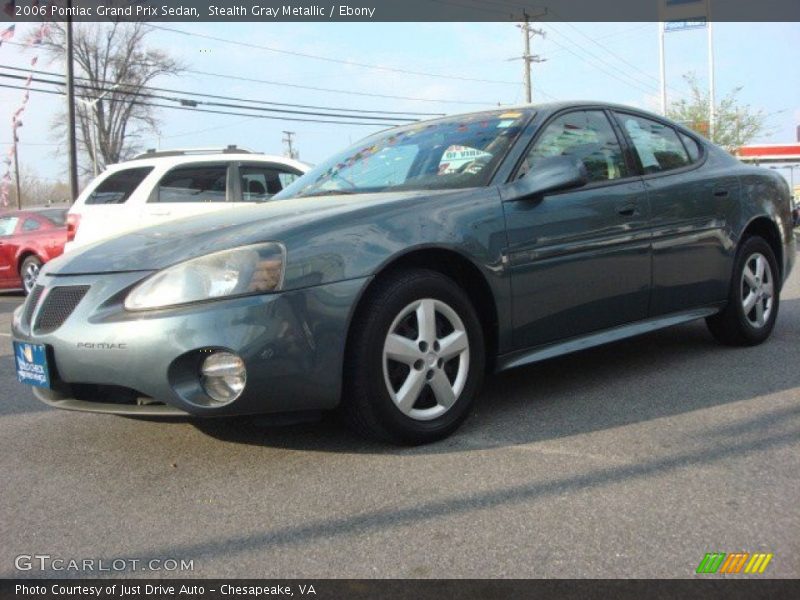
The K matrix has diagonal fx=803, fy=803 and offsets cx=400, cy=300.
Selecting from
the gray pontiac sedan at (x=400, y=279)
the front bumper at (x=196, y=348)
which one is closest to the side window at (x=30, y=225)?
the gray pontiac sedan at (x=400, y=279)

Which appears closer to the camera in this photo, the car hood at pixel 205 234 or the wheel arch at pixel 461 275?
the car hood at pixel 205 234

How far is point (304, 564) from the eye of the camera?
2334 mm

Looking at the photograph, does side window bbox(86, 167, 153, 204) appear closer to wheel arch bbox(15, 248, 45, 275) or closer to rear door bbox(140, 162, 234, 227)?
rear door bbox(140, 162, 234, 227)

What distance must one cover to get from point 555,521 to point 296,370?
42.1 inches

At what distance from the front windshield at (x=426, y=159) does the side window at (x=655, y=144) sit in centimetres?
81

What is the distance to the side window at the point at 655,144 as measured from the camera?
4492mm

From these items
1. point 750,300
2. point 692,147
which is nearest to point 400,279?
point 692,147

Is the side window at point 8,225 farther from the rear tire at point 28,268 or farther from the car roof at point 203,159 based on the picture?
the car roof at point 203,159

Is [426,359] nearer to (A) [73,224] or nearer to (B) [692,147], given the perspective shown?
(B) [692,147]

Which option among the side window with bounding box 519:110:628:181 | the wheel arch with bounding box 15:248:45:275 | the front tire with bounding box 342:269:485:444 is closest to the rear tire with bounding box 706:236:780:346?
the side window with bounding box 519:110:628:181

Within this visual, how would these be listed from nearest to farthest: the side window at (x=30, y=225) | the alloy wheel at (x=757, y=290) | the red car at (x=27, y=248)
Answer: the alloy wheel at (x=757, y=290), the red car at (x=27, y=248), the side window at (x=30, y=225)

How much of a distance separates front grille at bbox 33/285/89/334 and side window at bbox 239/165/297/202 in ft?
18.9

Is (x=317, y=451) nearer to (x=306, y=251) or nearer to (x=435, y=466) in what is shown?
(x=435, y=466)
